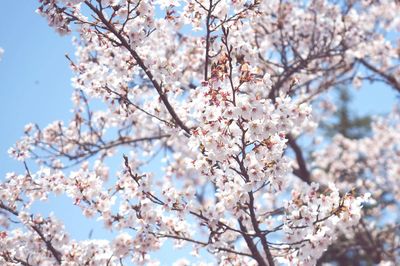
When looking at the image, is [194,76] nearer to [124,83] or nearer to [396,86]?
[124,83]

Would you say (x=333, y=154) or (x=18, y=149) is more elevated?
(x=333, y=154)

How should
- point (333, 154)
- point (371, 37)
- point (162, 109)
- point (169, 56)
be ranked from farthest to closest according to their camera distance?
point (333, 154) < point (371, 37) < point (169, 56) < point (162, 109)

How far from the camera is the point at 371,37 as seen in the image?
921 cm

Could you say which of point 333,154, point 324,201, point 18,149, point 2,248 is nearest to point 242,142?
point 324,201

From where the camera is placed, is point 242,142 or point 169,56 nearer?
point 242,142

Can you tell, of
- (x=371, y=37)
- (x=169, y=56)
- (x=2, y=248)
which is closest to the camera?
(x=2, y=248)

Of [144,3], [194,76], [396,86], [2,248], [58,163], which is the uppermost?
[396,86]

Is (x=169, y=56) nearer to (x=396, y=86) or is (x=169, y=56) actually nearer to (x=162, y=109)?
(x=162, y=109)

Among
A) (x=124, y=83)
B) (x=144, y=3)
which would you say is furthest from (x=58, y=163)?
(x=144, y=3)

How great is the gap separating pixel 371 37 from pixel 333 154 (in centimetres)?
553

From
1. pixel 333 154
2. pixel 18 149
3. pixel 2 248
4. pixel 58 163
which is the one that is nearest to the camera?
pixel 2 248

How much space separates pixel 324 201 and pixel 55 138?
498 centimetres

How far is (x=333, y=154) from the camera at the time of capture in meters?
13.9

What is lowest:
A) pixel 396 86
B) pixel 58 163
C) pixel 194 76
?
pixel 58 163
